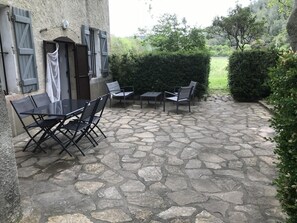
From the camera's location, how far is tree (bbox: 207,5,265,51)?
1173cm

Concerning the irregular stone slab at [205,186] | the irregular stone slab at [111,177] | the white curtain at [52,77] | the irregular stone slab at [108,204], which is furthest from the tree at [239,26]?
the irregular stone slab at [108,204]

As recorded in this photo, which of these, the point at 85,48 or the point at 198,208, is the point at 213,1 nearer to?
the point at 85,48

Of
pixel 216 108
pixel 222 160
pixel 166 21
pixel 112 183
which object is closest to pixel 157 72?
pixel 216 108

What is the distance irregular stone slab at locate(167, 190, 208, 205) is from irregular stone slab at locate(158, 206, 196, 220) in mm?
117

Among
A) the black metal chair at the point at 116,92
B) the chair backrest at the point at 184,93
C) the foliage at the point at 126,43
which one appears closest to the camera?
the chair backrest at the point at 184,93

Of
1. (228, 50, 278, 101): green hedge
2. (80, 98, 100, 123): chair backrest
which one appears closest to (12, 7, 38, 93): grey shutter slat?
(80, 98, 100, 123): chair backrest

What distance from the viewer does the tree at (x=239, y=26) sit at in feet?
38.5

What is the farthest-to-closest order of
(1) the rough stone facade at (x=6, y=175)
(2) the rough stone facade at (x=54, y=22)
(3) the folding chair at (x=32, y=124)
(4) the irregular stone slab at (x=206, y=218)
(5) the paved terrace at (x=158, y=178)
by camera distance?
(2) the rough stone facade at (x=54, y=22)
(3) the folding chair at (x=32, y=124)
(5) the paved terrace at (x=158, y=178)
(4) the irregular stone slab at (x=206, y=218)
(1) the rough stone facade at (x=6, y=175)

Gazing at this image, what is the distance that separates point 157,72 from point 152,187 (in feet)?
20.9

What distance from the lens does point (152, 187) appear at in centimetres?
321

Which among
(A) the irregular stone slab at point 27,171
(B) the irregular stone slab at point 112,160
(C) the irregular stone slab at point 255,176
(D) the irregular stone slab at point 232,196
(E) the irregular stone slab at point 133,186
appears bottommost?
(A) the irregular stone slab at point 27,171

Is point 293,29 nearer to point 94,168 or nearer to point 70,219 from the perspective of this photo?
point 94,168

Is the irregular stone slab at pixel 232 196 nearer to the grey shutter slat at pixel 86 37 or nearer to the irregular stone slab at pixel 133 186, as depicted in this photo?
the irregular stone slab at pixel 133 186

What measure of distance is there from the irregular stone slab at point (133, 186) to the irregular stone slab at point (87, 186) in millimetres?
301
